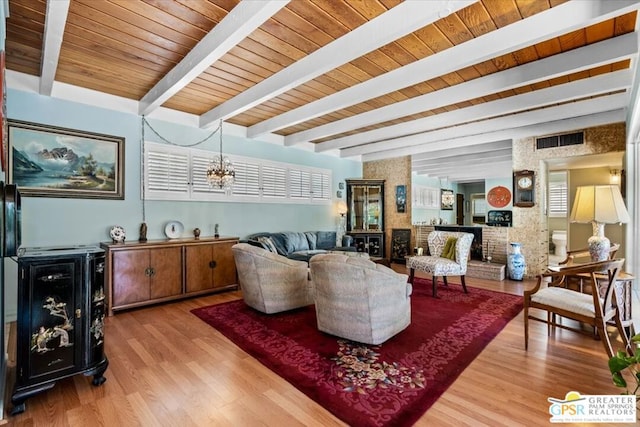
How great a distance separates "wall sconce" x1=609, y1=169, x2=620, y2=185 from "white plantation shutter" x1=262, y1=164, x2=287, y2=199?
20.6 ft

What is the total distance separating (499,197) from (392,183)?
2.41 m

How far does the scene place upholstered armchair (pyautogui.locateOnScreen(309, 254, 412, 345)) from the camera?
8.70 ft

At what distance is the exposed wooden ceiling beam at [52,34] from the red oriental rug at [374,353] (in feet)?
10.00

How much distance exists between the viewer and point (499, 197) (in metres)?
6.53

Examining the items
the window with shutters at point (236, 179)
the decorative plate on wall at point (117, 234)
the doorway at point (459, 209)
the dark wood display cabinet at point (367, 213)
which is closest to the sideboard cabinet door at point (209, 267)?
the decorative plate on wall at point (117, 234)

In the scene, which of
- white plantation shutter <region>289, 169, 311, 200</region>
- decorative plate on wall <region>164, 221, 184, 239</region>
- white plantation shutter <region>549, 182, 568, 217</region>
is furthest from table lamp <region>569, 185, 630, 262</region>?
decorative plate on wall <region>164, 221, 184, 239</region>

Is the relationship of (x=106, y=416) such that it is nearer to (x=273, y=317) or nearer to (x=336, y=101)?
(x=273, y=317)

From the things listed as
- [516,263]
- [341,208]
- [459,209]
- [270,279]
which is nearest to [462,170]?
[459,209]

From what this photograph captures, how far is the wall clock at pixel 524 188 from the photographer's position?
5.58m

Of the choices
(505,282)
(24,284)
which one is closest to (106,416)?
(24,284)

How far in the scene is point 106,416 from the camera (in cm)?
190

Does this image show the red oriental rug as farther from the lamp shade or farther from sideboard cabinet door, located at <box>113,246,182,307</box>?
the lamp shade

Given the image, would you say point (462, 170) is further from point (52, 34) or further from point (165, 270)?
point (52, 34)

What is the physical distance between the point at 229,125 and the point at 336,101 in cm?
233
